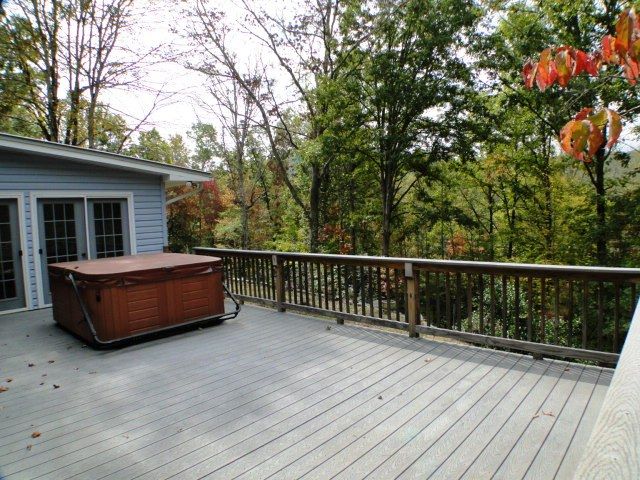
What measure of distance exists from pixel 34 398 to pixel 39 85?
12.2 meters

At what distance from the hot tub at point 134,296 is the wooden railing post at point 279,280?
2.49 feet

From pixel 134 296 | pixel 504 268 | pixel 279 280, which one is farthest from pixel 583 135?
pixel 279 280

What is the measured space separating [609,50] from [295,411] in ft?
8.58

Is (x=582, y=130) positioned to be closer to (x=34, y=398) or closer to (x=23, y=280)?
(x=34, y=398)

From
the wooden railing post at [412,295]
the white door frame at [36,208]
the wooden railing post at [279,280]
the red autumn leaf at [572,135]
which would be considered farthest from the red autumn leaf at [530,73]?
the white door frame at [36,208]

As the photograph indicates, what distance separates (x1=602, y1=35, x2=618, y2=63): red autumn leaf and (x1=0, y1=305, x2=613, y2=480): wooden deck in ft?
6.26

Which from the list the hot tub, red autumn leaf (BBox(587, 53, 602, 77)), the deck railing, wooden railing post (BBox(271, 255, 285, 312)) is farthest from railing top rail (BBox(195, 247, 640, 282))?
red autumn leaf (BBox(587, 53, 602, 77))

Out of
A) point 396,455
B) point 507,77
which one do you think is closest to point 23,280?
point 396,455

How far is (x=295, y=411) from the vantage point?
2.77 m

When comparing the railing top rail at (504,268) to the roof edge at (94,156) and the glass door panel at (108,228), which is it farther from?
the glass door panel at (108,228)

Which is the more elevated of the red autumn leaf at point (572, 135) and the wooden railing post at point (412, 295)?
the red autumn leaf at point (572, 135)

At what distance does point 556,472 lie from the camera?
2.00 meters

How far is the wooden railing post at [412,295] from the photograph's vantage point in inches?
168

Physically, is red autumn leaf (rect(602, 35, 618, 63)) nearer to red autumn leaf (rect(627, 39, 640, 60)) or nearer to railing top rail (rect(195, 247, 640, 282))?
red autumn leaf (rect(627, 39, 640, 60))
